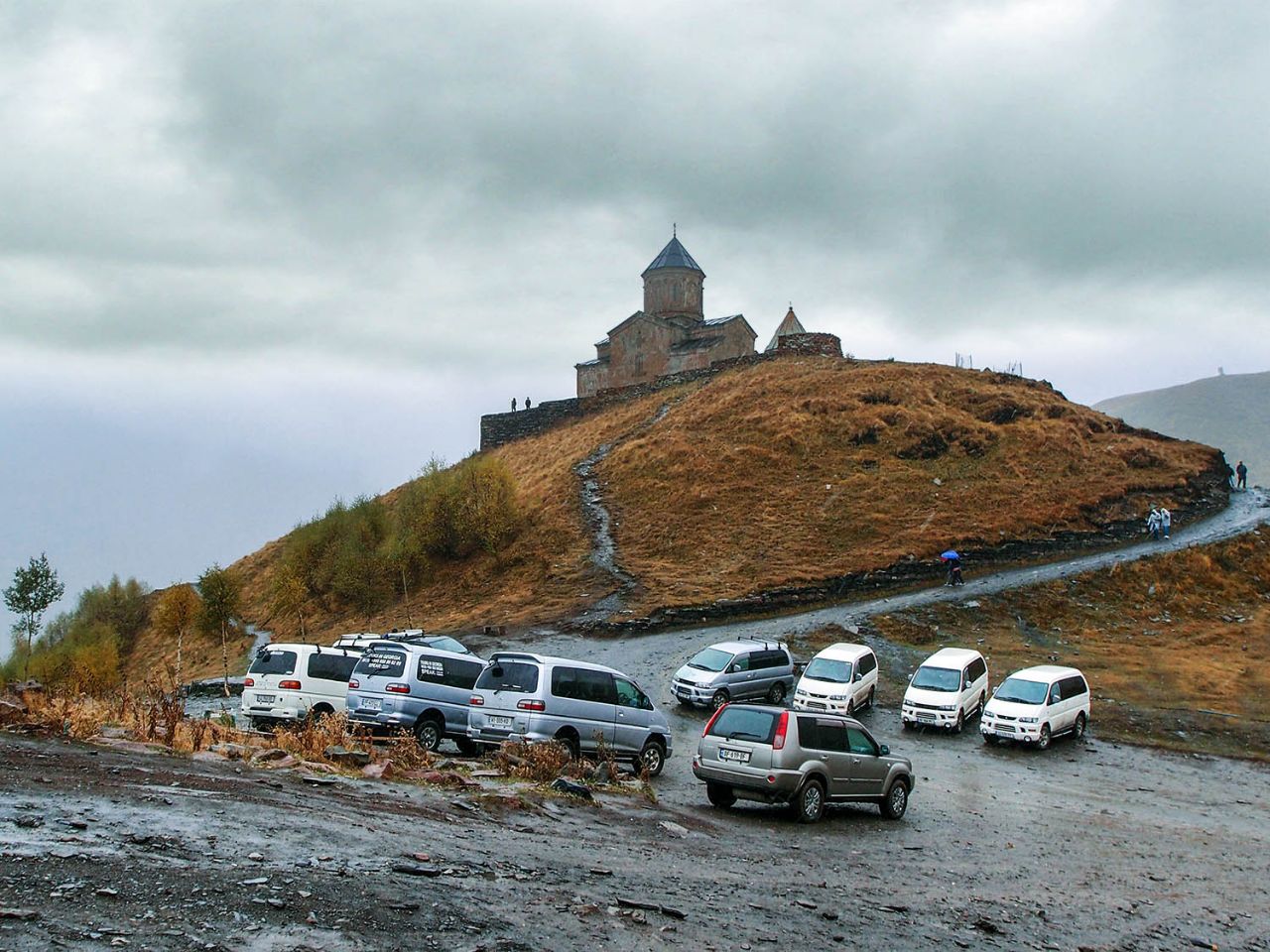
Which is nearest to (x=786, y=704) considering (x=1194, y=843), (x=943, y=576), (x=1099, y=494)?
(x=1194, y=843)

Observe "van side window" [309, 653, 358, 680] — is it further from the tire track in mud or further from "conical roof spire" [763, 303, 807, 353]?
"conical roof spire" [763, 303, 807, 353]

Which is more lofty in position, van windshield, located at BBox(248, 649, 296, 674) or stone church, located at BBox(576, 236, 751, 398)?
stone church, located at BBox(576, 236, 751, 398)

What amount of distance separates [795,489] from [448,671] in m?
34.6

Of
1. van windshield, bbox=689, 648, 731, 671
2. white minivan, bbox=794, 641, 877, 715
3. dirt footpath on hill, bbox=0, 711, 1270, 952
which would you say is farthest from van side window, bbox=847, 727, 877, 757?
van windshield, bbox=689, 648, 731, 671

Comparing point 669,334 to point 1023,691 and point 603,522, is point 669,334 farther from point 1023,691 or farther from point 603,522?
point 1023,691

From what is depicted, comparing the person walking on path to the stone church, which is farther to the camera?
the stone church

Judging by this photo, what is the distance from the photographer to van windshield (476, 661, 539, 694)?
17.2 metres

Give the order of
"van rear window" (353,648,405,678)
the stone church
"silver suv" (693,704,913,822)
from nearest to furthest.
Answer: "silver suv" (693,704,913,822), "van rear window" (353,648,405,678), the stone church

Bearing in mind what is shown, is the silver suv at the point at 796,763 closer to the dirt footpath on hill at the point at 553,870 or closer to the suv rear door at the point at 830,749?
the suv rear door at the point at 830,749

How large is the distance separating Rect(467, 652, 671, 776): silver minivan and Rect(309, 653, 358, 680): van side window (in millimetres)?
4424

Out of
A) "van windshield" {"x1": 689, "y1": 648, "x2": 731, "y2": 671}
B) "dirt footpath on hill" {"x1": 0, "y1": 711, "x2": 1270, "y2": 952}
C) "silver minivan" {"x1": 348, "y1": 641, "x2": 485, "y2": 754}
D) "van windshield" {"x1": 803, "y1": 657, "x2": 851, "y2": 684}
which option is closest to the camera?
"dirt footpath on hill" {"x1": 0, "y1": 711, "x2": 1270, "y2": 952}

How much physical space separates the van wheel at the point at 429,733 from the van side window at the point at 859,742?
24.4 ft

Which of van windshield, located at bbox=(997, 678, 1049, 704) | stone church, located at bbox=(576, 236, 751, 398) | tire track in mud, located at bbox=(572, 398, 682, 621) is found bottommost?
van windshield, located at bbox=(997, 678, 1049, 704)

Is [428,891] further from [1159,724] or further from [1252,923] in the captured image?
[1159,724]
